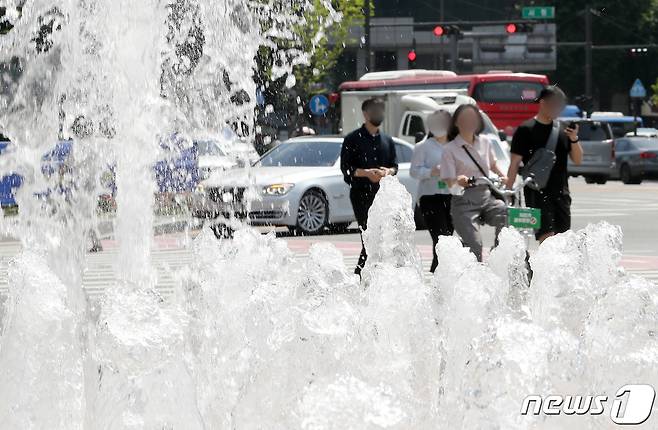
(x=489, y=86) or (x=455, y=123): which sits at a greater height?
(x=455, y=123)

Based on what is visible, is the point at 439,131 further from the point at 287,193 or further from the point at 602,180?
the point at 602,180

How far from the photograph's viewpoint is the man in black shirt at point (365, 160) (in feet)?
40.1

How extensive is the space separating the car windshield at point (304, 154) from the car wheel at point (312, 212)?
723 millimetres

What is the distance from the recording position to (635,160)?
4247 cm

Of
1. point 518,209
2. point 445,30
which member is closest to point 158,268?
point 518,209

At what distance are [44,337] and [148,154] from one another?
560 cm

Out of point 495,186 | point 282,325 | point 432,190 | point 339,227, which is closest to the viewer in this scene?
point 282,325

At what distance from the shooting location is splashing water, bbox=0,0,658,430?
4.90 meters

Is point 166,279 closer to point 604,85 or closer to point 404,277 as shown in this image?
point 404,277

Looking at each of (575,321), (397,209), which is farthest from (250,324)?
(397,209)

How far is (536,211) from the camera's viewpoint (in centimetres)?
1066

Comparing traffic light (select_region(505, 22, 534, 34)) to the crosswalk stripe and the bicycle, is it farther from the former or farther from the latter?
the bicycle

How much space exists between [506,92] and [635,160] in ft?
12.6

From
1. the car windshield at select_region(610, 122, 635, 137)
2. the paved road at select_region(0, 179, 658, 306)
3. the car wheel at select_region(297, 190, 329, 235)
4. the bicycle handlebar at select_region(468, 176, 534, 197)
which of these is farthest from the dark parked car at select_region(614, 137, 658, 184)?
the bicycle handlebar at select_region(468, 176, 534, 197)
